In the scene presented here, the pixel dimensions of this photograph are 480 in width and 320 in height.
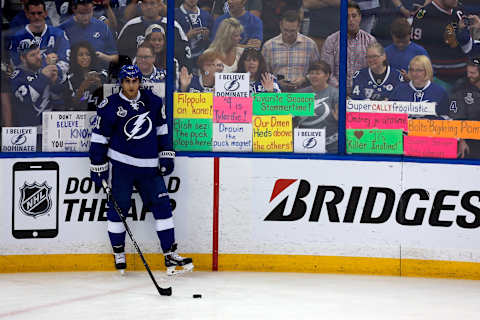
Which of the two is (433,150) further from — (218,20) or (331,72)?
(218,20)

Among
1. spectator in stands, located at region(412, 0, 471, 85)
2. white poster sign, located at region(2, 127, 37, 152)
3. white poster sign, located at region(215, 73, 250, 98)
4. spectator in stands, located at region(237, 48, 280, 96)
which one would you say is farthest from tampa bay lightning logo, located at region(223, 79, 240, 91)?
white poster sign, located at region(2, 127, 37, 152)

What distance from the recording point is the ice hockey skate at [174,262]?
24.4 ft

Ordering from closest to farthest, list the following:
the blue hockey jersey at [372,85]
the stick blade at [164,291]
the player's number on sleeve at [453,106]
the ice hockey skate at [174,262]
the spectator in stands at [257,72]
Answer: the stick blade at [164,291] → the ice hockey skate at [174,262] → the player's number on sleeve at [453,106] → the blue hockey jersey at [372,85] → the spectator in stands at [257,72]

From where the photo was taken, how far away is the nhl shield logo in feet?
24.8

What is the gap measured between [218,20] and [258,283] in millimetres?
2158

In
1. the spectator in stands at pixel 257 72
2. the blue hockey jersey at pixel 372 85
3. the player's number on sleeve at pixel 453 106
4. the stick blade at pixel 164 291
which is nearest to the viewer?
the stick blade at pixel 164 291

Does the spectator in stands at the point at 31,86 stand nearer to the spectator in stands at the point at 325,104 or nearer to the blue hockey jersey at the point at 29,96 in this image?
the blue hockey jersey at the point at 29,96

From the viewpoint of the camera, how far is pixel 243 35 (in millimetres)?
7738

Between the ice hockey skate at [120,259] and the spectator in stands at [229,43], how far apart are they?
1.72m

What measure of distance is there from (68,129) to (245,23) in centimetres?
168

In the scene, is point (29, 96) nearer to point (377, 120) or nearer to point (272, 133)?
point (272, 133)

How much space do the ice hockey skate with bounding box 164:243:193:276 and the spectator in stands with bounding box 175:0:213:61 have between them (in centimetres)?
161

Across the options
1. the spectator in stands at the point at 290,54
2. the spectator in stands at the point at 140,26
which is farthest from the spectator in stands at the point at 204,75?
the spectator in stands at the point at 290,54

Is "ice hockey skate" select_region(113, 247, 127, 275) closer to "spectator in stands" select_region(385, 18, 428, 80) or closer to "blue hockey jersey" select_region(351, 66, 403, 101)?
"blue hockey jersey" select_region(351, 66, 403, 101)
